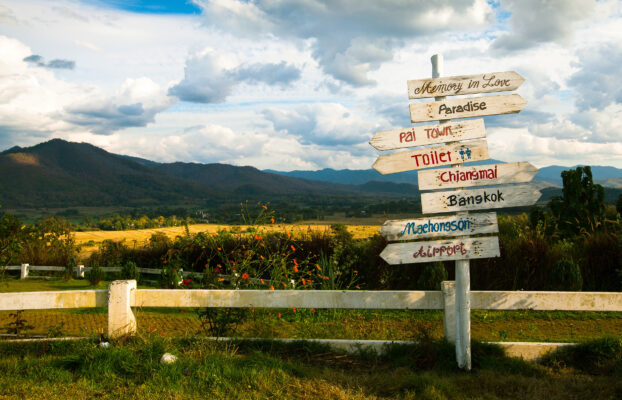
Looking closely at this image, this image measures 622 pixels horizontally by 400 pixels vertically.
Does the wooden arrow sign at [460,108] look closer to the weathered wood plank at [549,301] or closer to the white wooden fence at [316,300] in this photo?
the white wooden fence at [316,300]

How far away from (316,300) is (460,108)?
8.65ft

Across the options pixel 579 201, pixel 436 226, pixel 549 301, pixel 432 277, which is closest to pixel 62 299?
pixel 436 226

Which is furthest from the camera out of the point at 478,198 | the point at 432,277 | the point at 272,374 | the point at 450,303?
the point at 432,277

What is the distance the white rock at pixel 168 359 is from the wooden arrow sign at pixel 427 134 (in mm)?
3026

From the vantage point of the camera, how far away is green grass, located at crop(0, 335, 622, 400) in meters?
3.80

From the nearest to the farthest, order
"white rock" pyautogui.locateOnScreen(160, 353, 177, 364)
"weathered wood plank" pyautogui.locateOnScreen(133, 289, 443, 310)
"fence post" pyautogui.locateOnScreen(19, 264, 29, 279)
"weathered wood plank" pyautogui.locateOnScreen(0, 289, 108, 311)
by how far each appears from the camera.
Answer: "white rock" pyautogui.locateOnScreen(160, 353, 177, 364), "weathered wood plank" pyautogui.locateOnScreen(133, 289, 443, 310), "weathered wood plank" pyautogui.locateOnScreen(0, 289, 108, 311), "fence post" pyautogui.locateOnScreen(19, 264, 29, 279)

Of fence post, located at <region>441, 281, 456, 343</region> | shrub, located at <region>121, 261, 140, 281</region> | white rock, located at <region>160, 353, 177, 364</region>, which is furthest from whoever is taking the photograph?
shrub, located at <region>121, 261, 140, 281</region>

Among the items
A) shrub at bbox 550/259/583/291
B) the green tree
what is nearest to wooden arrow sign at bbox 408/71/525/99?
shrub at bbox 550/259/583/291

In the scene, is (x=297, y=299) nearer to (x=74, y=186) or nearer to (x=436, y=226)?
(x=436, y=226)

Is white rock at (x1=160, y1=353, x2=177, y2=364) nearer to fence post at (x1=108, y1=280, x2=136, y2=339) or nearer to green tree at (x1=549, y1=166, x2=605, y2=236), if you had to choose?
fence post at (x1=108, y1=280, x2=136, y2=339)

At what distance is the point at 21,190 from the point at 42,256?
157889 millimetres

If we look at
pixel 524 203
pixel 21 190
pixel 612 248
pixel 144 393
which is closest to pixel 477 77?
pixel 524 203

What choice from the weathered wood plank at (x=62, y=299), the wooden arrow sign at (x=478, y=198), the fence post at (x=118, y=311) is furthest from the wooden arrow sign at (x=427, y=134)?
the weathered wood plank at (x=62, y=299)

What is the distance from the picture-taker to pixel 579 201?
1230 centimetres
